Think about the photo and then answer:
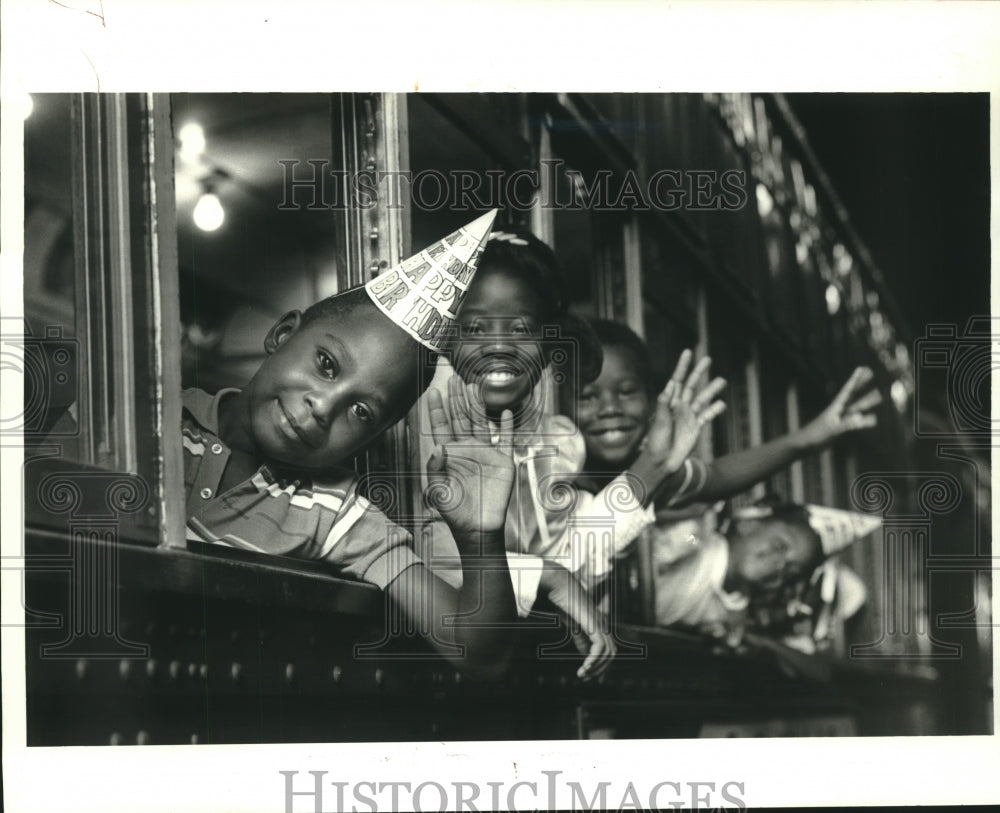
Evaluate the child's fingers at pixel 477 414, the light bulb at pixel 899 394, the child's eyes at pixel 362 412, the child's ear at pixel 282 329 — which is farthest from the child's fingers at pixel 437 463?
the light bulb at pixel 899 394

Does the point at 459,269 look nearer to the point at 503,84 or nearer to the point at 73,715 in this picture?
the point at 503,84

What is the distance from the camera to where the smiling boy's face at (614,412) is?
147 inches

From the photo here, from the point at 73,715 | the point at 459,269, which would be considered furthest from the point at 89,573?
the point at 459,269

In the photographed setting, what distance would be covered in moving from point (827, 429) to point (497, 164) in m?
1.27

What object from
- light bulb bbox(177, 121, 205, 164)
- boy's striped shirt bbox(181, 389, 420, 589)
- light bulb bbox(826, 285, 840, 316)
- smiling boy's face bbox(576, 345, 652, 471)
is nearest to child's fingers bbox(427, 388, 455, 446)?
boy's striped shirt bbox(181, 389, 420, 589)

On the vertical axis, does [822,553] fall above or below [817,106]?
below

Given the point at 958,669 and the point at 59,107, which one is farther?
the point at 958,669

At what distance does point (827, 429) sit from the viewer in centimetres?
388

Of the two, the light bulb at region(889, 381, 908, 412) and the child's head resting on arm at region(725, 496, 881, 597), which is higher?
the light bulb at region(889, 381, 908, 412)

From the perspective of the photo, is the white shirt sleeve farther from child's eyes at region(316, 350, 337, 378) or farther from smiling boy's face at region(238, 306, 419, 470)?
child's eyes at region(316, 350, 337, 378)

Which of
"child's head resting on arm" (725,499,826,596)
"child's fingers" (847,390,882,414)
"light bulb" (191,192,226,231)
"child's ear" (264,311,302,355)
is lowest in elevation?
"child's head resting on arm" (725,499,826,596)

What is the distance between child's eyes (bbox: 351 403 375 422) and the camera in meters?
3.59

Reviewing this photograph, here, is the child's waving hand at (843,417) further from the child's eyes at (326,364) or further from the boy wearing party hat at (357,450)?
the child's eyes at (326,364)

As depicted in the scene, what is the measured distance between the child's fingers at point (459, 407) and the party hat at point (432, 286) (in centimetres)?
11
